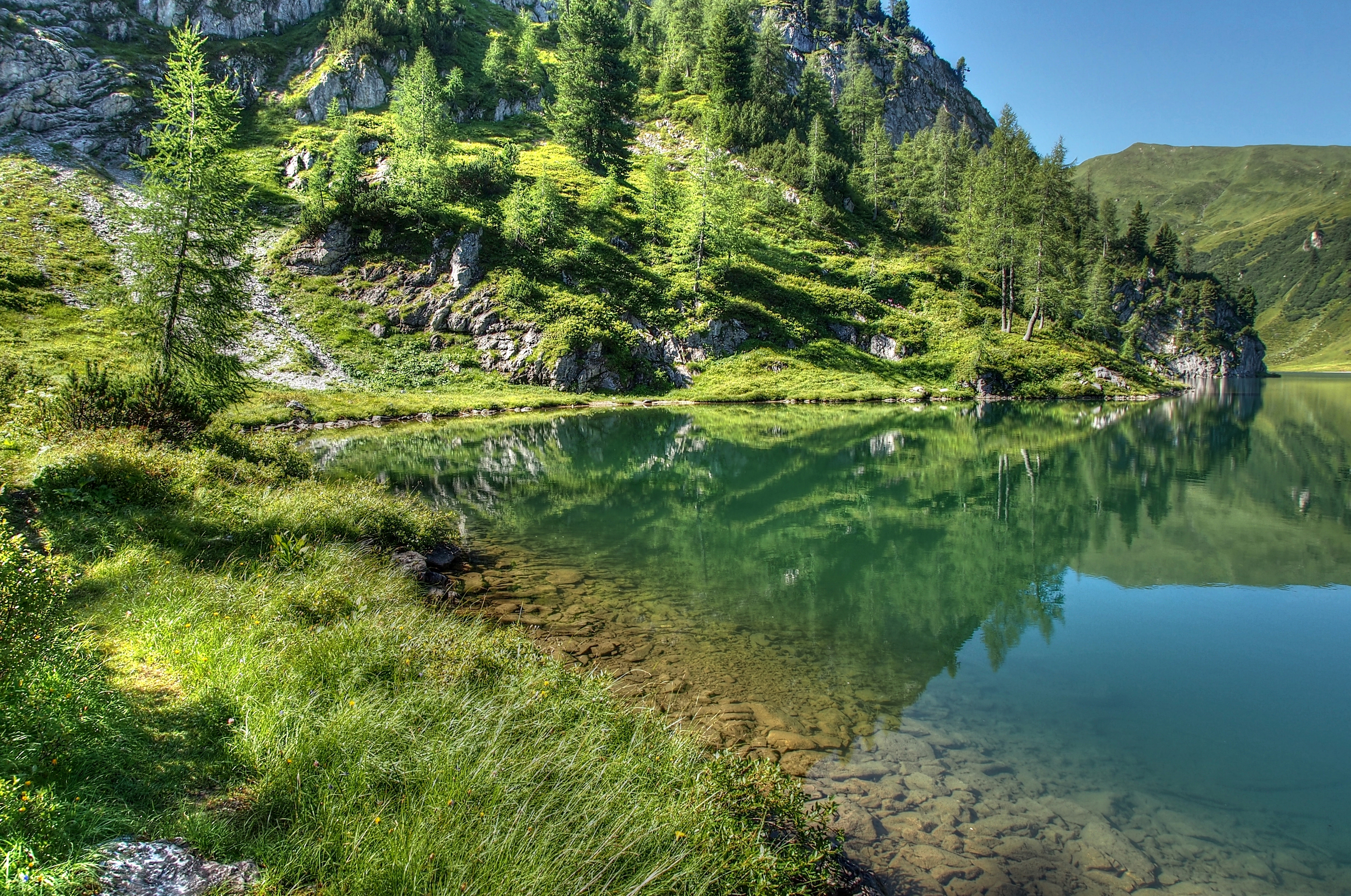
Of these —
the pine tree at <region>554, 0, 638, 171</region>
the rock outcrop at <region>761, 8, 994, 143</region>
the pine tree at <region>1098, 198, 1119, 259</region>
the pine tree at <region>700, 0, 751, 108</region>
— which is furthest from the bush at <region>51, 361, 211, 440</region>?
the rock outcrop at <region>761, 8, 994, 143</region>

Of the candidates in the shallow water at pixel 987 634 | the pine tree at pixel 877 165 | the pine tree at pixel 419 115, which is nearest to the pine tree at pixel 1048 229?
the pine tree at pixel 877 165

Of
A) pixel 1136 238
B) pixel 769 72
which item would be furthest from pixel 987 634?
pixel 1136 238

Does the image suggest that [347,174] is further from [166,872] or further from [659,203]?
[166,872]

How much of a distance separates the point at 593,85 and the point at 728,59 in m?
24.0

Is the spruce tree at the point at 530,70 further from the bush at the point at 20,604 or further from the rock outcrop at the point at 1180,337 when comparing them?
the bush at the point at 20,604

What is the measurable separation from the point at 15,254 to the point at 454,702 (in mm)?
61002

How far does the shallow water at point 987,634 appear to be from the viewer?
21.1 ft

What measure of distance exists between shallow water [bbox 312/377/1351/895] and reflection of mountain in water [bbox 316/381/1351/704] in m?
0.12

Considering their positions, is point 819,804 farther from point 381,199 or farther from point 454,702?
point 381,199

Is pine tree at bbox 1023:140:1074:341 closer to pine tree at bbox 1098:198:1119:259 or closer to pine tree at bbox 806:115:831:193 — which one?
pine tree at bbox 806:115:831:193

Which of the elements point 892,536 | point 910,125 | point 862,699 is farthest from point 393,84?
point 910,125

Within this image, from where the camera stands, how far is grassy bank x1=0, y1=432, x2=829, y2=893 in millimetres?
3688

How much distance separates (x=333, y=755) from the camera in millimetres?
4727

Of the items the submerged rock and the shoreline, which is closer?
the submerged rock
